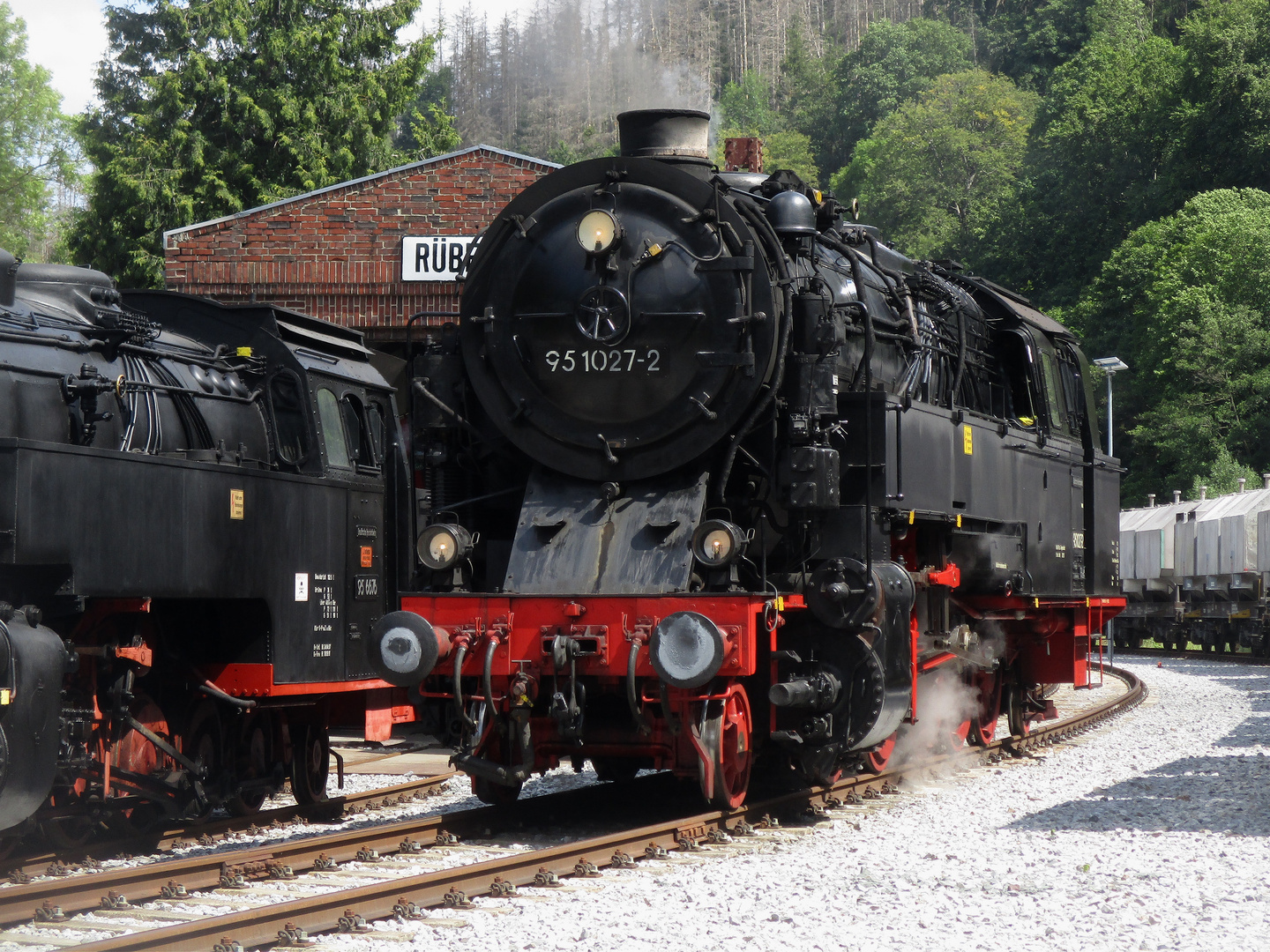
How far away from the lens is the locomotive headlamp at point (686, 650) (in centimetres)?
687

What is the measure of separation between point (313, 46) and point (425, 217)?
656 inches

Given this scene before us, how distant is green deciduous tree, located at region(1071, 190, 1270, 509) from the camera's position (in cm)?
4297

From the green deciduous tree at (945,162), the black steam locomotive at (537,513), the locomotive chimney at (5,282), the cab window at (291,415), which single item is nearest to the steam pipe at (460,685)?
the black steam locomotive at (537,513)

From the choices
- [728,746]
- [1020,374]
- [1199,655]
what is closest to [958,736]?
[1020,374]

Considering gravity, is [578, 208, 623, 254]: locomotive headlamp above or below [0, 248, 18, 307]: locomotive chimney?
above

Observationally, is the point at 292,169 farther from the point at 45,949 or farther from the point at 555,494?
the point at 45,949

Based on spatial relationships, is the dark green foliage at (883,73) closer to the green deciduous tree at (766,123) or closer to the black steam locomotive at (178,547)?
the green deciduous tree at (766,123)

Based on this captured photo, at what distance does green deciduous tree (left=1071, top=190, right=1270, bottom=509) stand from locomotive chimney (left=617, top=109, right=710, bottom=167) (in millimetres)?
36200

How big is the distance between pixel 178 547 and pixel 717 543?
2.85 meters

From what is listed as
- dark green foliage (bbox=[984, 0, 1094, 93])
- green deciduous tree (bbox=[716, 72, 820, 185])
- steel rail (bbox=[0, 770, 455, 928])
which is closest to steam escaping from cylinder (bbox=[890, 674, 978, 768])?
steel rail (bbox=[0, 770, 455, 928])

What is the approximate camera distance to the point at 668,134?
8688 millimetres

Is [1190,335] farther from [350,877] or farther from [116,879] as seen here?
[116,879]

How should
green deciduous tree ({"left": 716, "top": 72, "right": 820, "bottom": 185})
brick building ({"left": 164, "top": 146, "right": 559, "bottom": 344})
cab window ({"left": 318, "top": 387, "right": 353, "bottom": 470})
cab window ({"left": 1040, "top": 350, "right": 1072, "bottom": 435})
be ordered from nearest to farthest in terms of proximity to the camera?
1. cab window ({"left": 318, "top": 387, "right": 353, "bottom": 470})
2. cab window ({"left": 1040, "top": 350, "right": 1072, "bottom": 435})
3. brick building ({"left": 164, "top": 146, "right": 559, "bottom": 344})
4. green deciduous tree ({"left": 716, "top": 72, "right": 820, "bottom": 185})

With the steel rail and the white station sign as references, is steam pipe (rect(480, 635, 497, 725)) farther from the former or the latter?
the white station sign
